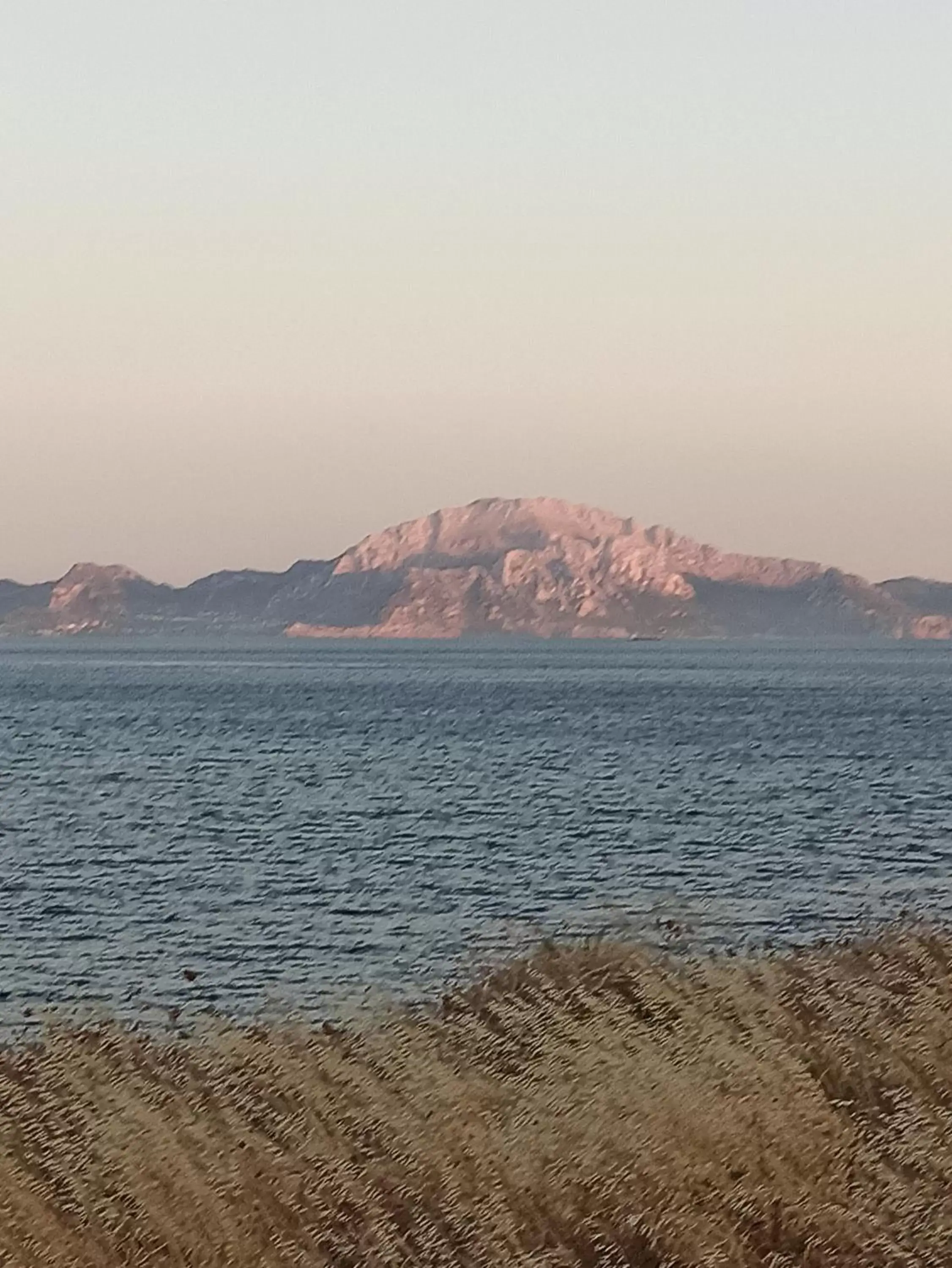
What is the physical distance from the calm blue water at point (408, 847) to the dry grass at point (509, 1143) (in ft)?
22.6

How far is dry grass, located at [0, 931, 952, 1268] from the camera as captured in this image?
12.2m

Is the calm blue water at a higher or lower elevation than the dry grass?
lower

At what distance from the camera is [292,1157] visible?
13.8 metres

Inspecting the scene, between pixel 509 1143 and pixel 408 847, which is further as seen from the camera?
pixel 408 847

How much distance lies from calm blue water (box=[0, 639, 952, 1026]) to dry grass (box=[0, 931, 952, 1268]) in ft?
22.6

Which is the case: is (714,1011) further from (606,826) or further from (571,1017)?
(606,826)

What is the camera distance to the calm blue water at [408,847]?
35156 millimetres

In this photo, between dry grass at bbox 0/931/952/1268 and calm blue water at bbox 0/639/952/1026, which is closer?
dry grass at bbox 0/931/952/1268

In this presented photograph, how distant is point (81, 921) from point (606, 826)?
24872mm

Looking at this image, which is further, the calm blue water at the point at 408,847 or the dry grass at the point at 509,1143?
the calm blue water at the point at 408,847

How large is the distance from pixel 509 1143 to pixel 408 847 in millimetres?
41251

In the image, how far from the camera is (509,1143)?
Answer: 1368 cm

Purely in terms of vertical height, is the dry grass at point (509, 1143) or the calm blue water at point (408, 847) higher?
the dry grass at point (509, 1143)

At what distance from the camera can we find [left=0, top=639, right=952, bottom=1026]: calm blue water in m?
35.2
